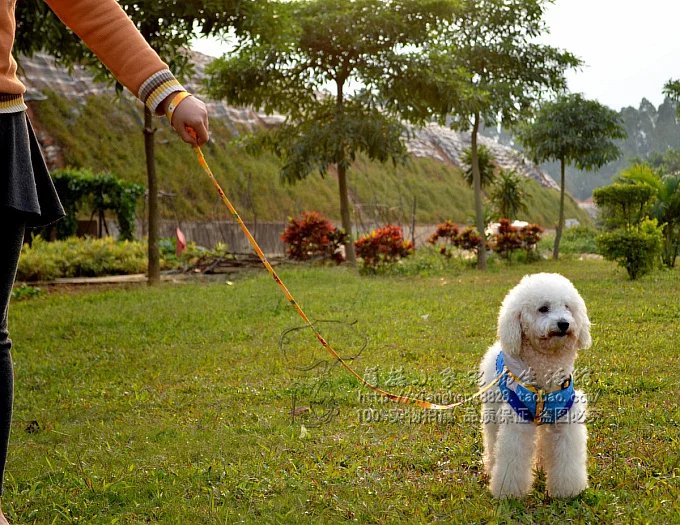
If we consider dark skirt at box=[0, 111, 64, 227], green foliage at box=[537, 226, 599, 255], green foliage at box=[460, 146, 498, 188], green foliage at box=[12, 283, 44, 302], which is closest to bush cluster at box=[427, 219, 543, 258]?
green foliage at box=[537, 226, 599, 255]

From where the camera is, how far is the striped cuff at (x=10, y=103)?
167 centimetres

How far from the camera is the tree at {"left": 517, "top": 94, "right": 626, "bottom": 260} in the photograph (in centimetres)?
1756

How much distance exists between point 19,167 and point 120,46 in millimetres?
466

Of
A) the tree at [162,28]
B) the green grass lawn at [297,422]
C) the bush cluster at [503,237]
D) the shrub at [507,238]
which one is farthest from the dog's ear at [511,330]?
the shrub at [507,238]

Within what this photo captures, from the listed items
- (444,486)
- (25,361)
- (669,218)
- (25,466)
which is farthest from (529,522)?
(669,218)

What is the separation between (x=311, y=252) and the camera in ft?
47.1

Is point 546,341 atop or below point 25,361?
atop

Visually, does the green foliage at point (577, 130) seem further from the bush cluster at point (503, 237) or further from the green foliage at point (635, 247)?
the green foliage at point (635, 247)

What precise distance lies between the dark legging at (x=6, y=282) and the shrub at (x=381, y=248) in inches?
440

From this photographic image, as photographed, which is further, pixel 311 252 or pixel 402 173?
pixel 402 173

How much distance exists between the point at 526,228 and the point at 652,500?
1391 centimetres

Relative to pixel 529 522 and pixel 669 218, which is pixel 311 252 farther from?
pixel 529 522

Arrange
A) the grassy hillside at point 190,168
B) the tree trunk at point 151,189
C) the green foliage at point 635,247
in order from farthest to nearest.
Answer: the grassy hillside at point 190,168, the tree trunk at point 151,189, the green foliage at point 635,247

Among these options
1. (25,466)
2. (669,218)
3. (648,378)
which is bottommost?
(25,466)
